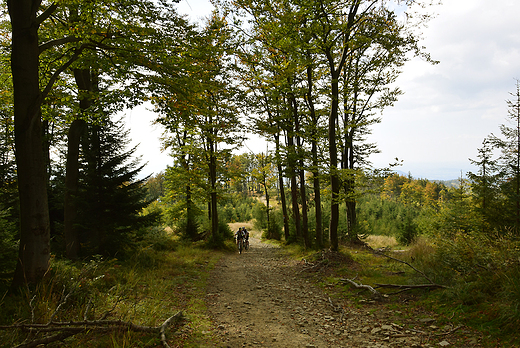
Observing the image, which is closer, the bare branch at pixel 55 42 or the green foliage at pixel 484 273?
the green foliage at pixel 484 273

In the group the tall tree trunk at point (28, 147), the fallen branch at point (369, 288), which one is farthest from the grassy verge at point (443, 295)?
the tall tree trunk at point (28, 147)

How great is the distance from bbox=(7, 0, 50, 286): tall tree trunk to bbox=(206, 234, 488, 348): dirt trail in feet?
11.9

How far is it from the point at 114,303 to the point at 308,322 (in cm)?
378

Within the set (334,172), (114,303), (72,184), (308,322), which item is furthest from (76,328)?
(334,172)

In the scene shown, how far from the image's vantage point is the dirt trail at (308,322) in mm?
4270

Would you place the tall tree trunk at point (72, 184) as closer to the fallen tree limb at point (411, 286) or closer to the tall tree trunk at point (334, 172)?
the tall tree trunk at point (334, 172)

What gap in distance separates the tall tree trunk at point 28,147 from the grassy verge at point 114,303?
0.55 metres

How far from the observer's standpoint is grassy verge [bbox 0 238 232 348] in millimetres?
3544

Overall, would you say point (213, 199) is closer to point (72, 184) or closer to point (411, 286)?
point (72, 184)

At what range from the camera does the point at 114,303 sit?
4.80 meters

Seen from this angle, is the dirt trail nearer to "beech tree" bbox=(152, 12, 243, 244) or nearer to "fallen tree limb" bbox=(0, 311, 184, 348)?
"fallen tree limb" bbox=(0, 311, 184, 348)

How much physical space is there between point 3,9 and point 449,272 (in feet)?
45.2

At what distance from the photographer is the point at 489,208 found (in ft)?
45.6

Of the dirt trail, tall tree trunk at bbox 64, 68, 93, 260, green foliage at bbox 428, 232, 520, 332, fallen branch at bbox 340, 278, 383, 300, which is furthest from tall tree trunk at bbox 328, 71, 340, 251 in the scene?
tall tree trunk at bbox 64, 68, 93, 260
